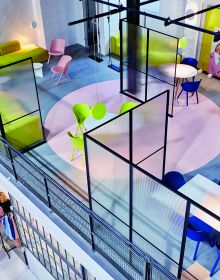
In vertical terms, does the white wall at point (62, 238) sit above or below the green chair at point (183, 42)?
below

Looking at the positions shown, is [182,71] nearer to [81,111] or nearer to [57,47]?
[81,111]

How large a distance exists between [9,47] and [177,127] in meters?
6.75

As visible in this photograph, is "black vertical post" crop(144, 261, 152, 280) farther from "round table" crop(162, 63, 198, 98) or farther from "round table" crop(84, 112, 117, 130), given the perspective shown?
"round table" crop(162, 63, 198, 98)

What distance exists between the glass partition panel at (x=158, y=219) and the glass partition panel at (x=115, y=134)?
87 centimetres

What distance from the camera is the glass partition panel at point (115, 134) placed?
19.7ft

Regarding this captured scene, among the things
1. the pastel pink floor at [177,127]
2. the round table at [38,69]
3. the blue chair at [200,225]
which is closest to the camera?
the blue chair at [200,225]

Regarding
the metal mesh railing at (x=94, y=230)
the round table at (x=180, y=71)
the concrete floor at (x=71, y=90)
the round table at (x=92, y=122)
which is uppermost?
the round table at (x=180, y=71)

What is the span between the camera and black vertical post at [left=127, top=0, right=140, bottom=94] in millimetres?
10230

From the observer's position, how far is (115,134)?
6363mm

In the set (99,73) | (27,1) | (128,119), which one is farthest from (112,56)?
(128,119)

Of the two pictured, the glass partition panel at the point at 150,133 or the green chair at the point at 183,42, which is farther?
the green chair at the point at 183,42

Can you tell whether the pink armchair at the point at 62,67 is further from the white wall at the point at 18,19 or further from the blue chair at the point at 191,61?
the blue chair at the point at 191,61

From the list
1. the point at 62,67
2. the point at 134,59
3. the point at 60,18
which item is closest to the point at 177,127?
the point at 134,59

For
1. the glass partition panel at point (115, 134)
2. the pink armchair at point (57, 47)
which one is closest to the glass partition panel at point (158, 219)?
the glass partition panel at point (115, 134)
